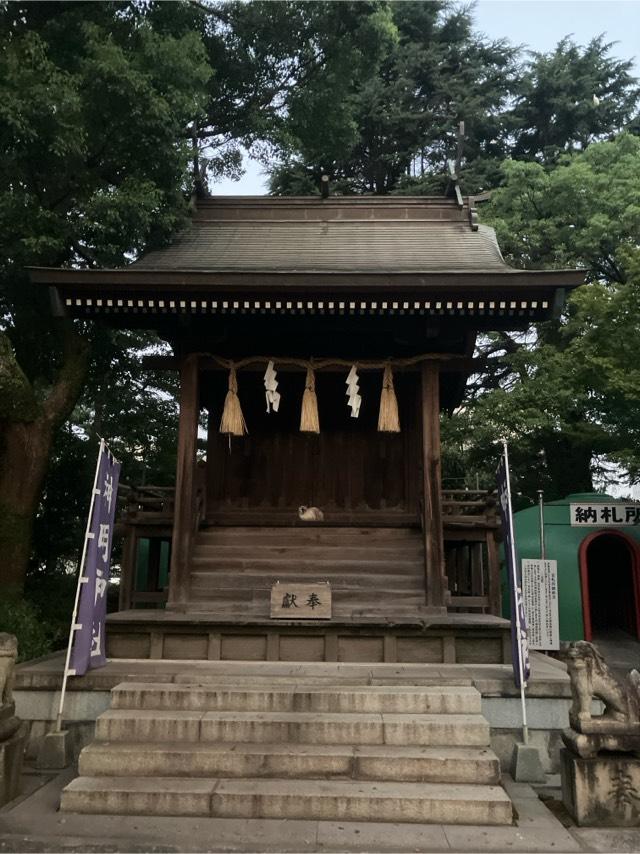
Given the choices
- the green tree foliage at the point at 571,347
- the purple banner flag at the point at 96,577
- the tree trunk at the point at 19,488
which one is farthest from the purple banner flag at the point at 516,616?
the tree trunk at the point at 19,488

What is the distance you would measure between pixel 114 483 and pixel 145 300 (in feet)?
8.51

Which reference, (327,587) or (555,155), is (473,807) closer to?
(327,587)

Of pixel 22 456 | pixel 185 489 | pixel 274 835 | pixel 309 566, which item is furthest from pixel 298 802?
pixel 22 456

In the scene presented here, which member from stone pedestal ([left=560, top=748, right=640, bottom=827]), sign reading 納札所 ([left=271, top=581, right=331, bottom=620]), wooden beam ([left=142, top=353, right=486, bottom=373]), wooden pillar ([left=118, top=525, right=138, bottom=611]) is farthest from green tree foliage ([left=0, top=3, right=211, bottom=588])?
stone pedestal ([left=560, top=748, right=640, bottom=827])

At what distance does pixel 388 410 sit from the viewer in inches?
340

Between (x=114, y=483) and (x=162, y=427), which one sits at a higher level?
(x=162, y=427)

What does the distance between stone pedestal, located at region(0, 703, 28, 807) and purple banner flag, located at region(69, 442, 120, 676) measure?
3.34ft

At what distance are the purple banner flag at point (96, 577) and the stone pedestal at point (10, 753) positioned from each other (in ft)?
3.34

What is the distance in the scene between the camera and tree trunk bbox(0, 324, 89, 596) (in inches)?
401

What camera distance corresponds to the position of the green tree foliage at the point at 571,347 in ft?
45.7

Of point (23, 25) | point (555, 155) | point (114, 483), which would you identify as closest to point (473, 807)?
point (114, 483)

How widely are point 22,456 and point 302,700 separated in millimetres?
7432

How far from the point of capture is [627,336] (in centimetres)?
1363

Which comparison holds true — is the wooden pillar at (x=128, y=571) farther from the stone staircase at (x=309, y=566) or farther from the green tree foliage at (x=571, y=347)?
the green tree foliage at (x=571, y=347)
